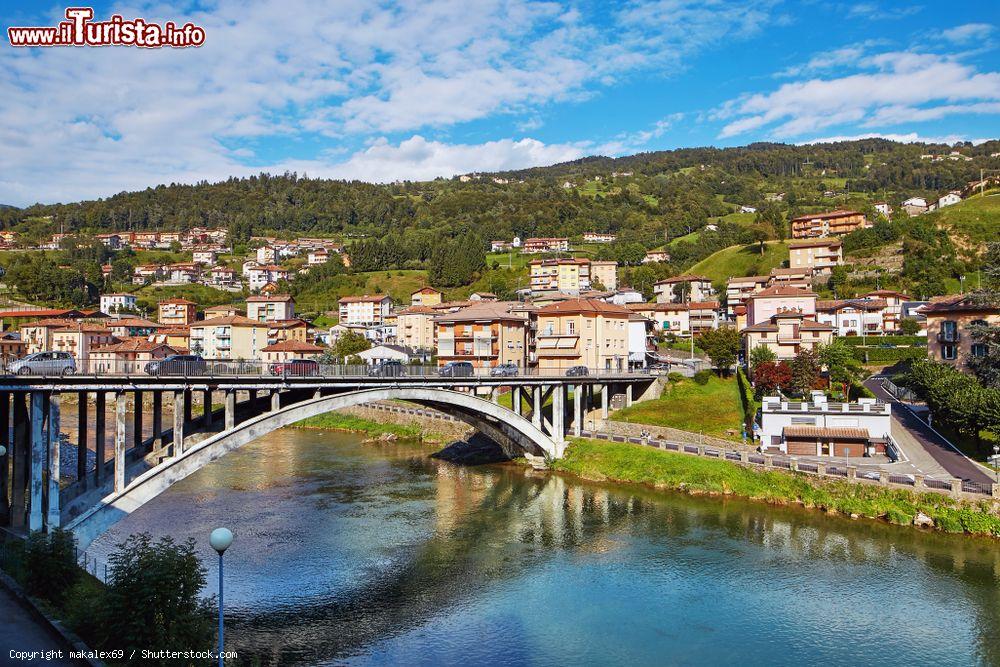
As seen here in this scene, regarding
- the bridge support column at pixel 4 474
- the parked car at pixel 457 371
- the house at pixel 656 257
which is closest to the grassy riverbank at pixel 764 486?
the parked car at pixel 457 371

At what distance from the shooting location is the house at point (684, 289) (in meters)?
112

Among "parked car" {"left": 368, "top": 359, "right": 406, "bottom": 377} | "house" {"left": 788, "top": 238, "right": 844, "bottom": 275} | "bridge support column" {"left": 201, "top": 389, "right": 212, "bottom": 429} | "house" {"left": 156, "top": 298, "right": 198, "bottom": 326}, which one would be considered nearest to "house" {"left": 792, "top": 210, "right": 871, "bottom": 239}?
"house" {"left": 788, "top": 238, "right": 844, "bottom": 275}

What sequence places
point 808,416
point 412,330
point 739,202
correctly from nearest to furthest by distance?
point 808,416 → point 412,330 → point 739,202

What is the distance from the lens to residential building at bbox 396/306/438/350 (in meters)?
95.3

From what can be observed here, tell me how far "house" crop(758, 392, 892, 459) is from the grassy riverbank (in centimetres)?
453

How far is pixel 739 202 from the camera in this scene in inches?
7702

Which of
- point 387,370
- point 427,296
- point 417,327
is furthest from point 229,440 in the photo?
point 427,296

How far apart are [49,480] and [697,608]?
70.5 feet

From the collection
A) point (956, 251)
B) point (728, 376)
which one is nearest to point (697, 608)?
point (728, 376)

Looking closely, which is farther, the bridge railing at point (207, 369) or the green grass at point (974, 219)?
the green grass at point (974, 219)

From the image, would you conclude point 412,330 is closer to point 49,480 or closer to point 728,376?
point 728,376

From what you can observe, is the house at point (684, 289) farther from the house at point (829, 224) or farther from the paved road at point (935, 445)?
the paved road at point (935, 445)

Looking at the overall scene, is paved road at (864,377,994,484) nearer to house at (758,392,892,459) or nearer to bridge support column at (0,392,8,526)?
house at (758,392,892,459)

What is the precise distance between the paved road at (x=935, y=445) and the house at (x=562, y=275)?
7086 cm
